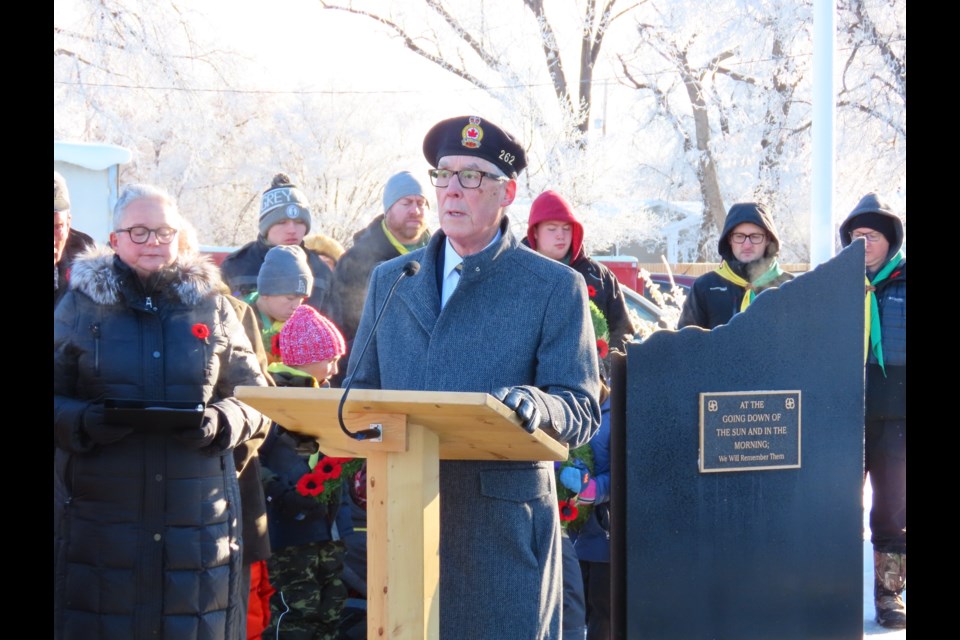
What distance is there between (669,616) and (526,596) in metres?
1.45

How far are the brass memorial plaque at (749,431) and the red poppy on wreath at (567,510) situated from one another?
0.74 m

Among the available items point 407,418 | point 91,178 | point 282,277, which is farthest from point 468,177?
point 91,178

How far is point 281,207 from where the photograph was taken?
6.89 m

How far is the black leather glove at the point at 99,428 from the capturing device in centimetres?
372

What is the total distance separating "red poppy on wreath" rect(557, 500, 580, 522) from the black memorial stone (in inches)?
21.7

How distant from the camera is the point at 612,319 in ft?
20.8

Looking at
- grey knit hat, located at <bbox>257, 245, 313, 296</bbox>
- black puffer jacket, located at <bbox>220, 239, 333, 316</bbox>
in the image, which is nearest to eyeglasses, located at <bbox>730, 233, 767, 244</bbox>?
black puffer jacket, located at <bbox>220, 239, 333, 316</bbox>

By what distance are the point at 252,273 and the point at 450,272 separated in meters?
3.66

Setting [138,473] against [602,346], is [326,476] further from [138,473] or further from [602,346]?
[602,346]

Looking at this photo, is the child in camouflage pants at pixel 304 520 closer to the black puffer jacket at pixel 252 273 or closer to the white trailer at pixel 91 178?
the black puffer jacket at pixel 252 273

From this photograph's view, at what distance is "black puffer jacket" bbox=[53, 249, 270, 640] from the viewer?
3.84m

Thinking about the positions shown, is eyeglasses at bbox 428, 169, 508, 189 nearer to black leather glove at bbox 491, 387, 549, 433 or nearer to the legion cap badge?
the legion cap badge

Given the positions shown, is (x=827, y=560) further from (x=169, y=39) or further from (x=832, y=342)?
(x=169, y=39)

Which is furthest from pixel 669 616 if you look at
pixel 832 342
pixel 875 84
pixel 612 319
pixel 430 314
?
pixel 875 84
